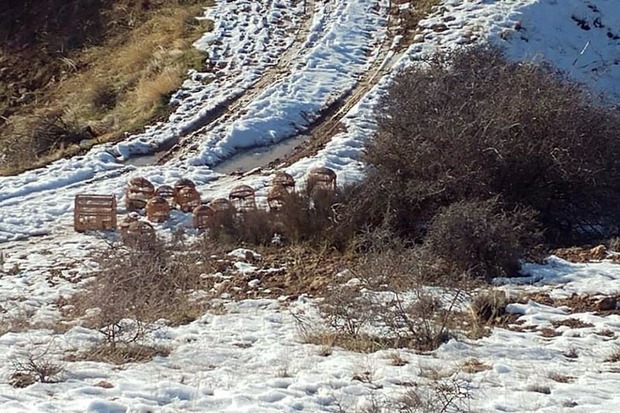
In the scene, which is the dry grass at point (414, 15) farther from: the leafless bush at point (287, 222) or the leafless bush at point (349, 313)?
the leafless bush at point (349, 313)

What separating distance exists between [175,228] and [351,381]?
7277 millimetres

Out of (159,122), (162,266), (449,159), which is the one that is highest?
(449,159)

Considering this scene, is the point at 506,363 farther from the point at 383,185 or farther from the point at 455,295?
the point at 383,185

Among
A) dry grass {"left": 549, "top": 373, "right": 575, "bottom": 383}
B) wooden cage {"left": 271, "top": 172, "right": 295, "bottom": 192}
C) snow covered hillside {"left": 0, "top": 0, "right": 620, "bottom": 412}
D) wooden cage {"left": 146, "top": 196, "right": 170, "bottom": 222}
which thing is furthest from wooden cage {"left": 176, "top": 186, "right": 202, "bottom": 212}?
dry grass {"left": 549, "top": 373, "right": 575, "bottom": 383}

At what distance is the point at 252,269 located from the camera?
11.5 metres

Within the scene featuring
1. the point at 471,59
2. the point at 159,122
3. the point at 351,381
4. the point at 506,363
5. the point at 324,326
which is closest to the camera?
the point at 351,381

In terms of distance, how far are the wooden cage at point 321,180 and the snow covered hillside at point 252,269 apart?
0.86m

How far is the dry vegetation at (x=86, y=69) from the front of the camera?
1867 cm

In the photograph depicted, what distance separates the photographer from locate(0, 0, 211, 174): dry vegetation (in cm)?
1867

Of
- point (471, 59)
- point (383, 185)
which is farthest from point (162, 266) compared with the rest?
point (471, 59)

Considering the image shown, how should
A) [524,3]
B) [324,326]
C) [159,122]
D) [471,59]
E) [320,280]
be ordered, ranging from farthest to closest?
[524,3], [159,122], [471,59], [320,280], [324,326]

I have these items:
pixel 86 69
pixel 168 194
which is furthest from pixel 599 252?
pixel 86 69

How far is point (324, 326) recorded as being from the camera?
832 centimetres

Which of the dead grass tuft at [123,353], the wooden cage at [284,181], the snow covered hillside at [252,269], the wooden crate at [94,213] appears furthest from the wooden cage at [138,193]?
the dead grass tuft at [123,353]
